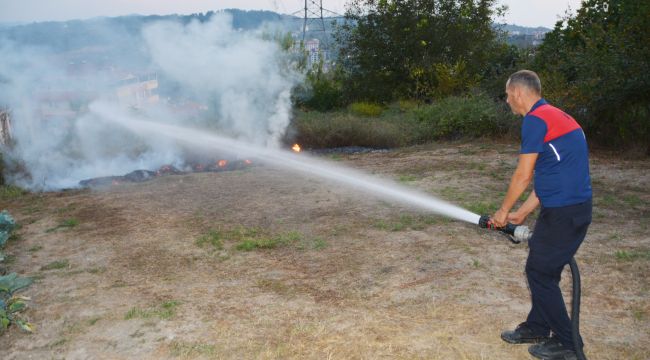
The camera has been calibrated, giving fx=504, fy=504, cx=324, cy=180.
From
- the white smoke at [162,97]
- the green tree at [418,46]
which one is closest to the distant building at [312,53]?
the green tree at [418,46]

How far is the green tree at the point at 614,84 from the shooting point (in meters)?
11.0

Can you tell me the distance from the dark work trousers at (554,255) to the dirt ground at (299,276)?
1.72 ft

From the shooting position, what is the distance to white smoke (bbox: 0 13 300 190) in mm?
14039

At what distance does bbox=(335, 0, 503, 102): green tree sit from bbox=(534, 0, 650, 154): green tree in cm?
624

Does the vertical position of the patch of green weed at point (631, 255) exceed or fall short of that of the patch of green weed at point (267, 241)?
it exceeds it

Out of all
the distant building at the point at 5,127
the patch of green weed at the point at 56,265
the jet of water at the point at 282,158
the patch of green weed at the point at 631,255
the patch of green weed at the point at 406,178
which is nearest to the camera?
the patch of green weed at the point at 631,255

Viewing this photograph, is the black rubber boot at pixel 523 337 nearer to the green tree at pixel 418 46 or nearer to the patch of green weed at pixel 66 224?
the patch of green weed at pixel 66 224

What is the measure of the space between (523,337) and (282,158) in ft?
33.6

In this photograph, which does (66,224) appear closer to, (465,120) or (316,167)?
(316,167)

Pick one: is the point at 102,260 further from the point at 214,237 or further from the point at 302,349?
the point at 302,349

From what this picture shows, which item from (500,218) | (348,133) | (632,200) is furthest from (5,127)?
(632,200)

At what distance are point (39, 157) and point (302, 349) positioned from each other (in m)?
11.4

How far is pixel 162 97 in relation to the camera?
634 inches

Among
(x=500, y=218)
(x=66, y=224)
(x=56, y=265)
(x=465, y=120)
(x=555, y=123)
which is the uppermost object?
(x=555, y=123)
